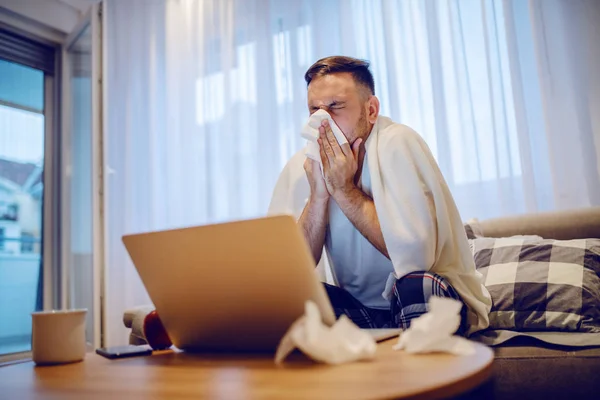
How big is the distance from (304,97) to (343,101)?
1.23 meters

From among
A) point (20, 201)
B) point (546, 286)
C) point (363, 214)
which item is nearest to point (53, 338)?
point (363, 214)

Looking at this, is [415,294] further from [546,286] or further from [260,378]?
[260,378]

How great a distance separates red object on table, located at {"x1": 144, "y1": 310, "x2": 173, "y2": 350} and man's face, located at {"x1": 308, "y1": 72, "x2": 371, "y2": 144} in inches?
30.6

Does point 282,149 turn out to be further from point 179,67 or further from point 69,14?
point 69,14

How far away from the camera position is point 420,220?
3.84 feet

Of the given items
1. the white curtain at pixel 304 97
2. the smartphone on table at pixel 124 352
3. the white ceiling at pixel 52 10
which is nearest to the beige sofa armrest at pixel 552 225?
the white curtain at pixel 304 97

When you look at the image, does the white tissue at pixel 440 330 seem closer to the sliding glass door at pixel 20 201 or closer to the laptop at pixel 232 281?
the laptop at pixel 232 281

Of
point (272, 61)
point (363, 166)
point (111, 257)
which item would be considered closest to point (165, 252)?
point (363, 166)

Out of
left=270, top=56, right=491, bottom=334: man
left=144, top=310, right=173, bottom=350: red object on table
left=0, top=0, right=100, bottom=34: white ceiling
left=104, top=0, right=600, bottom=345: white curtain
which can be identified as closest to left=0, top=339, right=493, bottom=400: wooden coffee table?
left=144, top=310, right=173, bottom=350: red object on table

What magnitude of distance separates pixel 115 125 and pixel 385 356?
2.95 meters

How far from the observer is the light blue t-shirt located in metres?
1.39

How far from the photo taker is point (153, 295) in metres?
0.79

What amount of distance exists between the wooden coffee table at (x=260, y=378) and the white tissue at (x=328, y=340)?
1 centimetres

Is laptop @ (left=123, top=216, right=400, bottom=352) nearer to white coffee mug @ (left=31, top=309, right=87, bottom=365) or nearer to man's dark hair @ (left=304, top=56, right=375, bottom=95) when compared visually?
white coffee mug @ (left=31, top=309, right=87, bottom=365)
